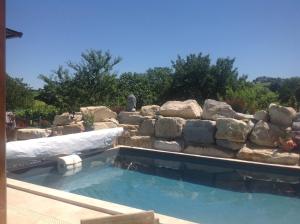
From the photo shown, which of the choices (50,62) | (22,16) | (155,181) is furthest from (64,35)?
(155,181)

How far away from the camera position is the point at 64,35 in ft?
53.9

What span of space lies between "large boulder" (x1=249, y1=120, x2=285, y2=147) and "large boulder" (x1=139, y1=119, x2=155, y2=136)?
3038 mm

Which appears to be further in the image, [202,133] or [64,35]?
[64,35]

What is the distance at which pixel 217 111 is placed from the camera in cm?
1003

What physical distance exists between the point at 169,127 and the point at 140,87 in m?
12.2

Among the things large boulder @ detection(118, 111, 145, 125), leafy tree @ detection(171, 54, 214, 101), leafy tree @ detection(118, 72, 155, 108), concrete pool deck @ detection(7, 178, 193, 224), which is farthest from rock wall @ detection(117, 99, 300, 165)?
leafy tree @ detection(171, 54, 214, 101)

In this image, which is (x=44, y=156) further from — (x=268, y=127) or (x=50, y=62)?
(x=50, y=62)

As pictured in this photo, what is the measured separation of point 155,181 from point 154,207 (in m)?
1.82

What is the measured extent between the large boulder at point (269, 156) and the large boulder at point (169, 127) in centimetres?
199

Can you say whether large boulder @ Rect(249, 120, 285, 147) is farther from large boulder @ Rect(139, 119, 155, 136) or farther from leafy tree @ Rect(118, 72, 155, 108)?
leafy tree @ Rect(118, 72, 155, 108)

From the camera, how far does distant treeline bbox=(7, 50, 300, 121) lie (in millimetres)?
15617

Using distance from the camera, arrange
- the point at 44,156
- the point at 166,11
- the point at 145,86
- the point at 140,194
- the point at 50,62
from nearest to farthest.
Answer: the point at 140,194
the point at 44,156
the point at 166,11
the point at 50,62
the point at 145,86

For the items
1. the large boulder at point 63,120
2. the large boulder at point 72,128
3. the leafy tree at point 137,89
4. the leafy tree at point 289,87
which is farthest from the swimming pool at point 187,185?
the leafy tree at point 289,87

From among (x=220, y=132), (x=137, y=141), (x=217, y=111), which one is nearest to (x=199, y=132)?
(x=220, y=132)
